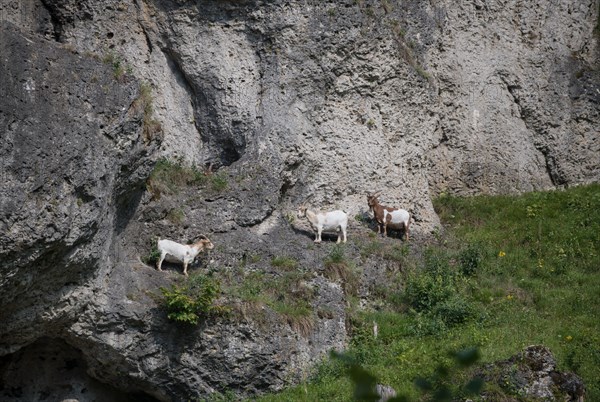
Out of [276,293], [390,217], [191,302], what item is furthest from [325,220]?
[191,302]

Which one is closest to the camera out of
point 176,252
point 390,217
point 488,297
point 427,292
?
point 176,252

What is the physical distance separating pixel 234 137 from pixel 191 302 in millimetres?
5312

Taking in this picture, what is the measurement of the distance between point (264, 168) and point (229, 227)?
1568 mm

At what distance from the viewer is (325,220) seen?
19.9m

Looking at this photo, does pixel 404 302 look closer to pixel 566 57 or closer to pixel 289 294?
pixel 289 294

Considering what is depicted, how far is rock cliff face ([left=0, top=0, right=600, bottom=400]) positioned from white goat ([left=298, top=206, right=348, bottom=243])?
48 centimetres

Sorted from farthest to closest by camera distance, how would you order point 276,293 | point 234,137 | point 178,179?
point 234,137 < point 178,179 < point 276,293

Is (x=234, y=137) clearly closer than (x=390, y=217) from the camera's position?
No

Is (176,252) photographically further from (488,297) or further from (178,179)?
(488,297)

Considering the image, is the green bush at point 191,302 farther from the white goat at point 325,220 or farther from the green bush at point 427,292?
the green bush at point 427,292

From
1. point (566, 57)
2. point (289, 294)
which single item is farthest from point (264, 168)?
point (566, 57)

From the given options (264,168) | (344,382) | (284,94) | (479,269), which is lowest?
(344,382)

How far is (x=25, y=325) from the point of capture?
15945 millimetres

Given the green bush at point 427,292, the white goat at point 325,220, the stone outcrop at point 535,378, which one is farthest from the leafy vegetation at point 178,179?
the stone outcrop at point 535,378
